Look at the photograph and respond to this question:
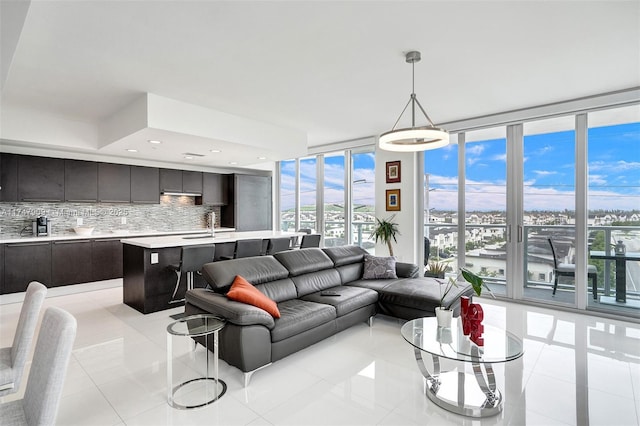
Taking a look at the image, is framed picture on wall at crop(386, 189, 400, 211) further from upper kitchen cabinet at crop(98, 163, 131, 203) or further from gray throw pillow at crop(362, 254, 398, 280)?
upper kitchen cabinet at crop(98, 163, 131, 203)

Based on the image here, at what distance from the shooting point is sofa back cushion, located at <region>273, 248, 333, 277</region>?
4078mm

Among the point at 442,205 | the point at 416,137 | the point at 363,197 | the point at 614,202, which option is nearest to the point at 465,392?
the point at 416,137

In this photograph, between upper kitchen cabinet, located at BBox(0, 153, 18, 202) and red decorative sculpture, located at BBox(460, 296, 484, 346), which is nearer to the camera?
red decorative sculpture, located at BBox(460, 296, 484, 346)

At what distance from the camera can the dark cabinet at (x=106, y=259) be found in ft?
18.9

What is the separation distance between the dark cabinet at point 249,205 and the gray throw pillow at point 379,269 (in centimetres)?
411

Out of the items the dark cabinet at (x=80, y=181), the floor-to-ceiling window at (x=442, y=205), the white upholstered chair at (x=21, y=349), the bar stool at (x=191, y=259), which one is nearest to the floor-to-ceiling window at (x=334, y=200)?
the floor-to-ceiling window at (x=442, y=205)

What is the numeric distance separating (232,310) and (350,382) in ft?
3.70

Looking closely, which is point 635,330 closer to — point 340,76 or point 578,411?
point 578,411

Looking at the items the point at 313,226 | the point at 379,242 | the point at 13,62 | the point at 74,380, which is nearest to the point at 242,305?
the point at 74,380

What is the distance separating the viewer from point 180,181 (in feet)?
23.8

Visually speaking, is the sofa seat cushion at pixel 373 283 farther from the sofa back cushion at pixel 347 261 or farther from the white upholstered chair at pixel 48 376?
the white upholstered chair at pixel 48 376

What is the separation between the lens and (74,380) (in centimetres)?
275

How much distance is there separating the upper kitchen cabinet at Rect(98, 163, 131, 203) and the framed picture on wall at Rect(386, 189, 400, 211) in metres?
5.06

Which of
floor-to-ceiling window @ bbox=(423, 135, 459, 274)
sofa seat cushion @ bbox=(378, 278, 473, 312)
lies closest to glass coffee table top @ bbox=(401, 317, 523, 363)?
sofa seat cushion @ bbox=(378, 278, 473, 312)
